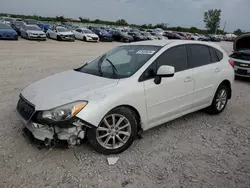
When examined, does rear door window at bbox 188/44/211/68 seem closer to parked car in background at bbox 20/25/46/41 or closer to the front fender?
the front fender

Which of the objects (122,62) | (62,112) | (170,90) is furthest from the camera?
(122,62)

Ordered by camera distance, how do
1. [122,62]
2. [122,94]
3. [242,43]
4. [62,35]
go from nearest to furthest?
[122,94], [122,62], [242,43], [62,35]

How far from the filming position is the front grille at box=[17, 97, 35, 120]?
306 centimetres

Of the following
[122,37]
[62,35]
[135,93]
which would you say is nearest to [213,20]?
[122,37]

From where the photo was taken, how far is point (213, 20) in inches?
3378

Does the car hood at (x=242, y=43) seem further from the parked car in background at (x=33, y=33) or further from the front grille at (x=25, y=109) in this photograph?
the parked car in background at (x=33, y=33)

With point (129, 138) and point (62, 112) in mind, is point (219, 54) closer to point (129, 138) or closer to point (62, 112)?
point (129, 138)

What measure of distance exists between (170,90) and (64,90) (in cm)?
169

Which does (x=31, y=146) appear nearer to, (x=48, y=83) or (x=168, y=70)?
(x=48, y=83)

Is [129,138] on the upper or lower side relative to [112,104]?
lower

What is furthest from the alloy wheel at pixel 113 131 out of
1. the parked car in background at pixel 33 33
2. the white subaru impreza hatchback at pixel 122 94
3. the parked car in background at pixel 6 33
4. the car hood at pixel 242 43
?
the parked car in background at pixel 33 33

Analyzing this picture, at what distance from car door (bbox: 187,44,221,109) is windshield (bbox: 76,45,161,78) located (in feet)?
2.81

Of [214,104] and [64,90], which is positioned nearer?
[64,90]

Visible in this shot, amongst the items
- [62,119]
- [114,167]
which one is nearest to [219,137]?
[114,167]
